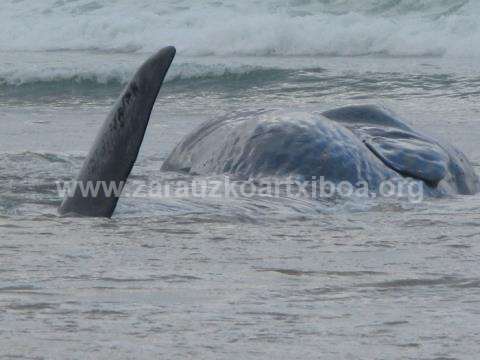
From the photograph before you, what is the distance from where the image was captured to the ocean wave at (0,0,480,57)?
18.3 m

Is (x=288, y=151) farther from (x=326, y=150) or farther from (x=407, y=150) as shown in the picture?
(x=407, y=150)

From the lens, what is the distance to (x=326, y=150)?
5.74 metres

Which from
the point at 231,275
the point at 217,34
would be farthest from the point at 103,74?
the point at 231,275

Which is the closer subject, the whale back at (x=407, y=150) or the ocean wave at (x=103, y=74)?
the whale back at (x=407, y=150)

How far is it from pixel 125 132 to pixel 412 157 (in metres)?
1.78

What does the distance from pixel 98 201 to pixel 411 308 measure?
5.22 ft

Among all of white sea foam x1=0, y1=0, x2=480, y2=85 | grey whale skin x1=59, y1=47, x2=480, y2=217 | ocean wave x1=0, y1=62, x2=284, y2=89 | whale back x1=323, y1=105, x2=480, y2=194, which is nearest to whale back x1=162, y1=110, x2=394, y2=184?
grey whale skin x1=59, y1=47, x2=480, y2=217

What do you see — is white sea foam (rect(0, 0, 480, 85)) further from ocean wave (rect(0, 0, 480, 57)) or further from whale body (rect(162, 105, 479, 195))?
whale body (rect(162, 105, 479, 195))

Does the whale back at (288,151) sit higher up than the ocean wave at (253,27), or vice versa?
the whale back at (288,151)

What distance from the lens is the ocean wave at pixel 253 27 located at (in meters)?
18.3

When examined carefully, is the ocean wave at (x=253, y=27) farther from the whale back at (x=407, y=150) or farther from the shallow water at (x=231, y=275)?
the whale back at (x=407, y=150)

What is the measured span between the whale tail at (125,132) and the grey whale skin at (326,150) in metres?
1.15

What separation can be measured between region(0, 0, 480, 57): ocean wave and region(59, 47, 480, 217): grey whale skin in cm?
1121

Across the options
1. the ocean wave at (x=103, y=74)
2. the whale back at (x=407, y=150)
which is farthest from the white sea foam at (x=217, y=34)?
the whale back at (x=407, y=150)
